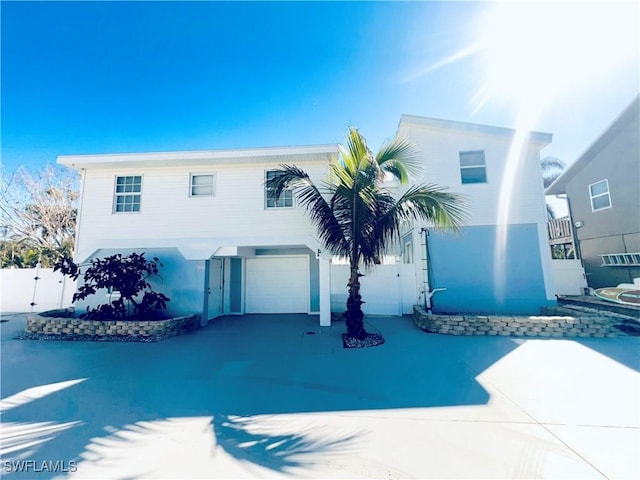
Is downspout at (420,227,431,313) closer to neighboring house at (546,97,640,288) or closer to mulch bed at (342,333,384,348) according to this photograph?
mulch bed at (342,333,384,348)

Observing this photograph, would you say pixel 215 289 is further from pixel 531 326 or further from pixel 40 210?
pixel 40 210

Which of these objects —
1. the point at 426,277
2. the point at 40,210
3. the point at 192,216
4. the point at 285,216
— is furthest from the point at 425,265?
the point at 40,210

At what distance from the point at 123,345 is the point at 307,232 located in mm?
5942

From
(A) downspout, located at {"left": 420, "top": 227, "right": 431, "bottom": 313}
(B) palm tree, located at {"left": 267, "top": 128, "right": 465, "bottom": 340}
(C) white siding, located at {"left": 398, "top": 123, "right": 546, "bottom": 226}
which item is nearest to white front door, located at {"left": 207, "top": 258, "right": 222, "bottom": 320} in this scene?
(B) palm tree, located at {"left": 267, "top": 128, "right": 465, "bottom": 340}

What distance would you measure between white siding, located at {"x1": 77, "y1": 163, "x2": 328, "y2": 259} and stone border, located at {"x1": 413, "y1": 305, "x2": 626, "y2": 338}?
492 cm

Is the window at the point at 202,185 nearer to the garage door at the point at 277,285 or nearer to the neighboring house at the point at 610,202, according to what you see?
the garage door at the point at 277,285

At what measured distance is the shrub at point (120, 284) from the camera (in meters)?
8.19

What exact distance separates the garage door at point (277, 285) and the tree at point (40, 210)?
1434 centimetres

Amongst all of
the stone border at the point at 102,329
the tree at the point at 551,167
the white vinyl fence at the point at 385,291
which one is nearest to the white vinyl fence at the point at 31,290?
the stone border at the point at 102,329

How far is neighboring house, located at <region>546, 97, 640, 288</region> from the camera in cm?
1111

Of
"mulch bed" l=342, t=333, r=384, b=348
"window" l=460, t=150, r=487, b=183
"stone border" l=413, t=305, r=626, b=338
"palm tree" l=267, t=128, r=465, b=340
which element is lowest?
"mulch bed" l=342, t=333, r=384, b=348

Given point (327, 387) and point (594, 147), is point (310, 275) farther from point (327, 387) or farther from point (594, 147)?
point (594, 147)

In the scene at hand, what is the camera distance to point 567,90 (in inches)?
347

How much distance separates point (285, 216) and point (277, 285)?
11.5 ft
